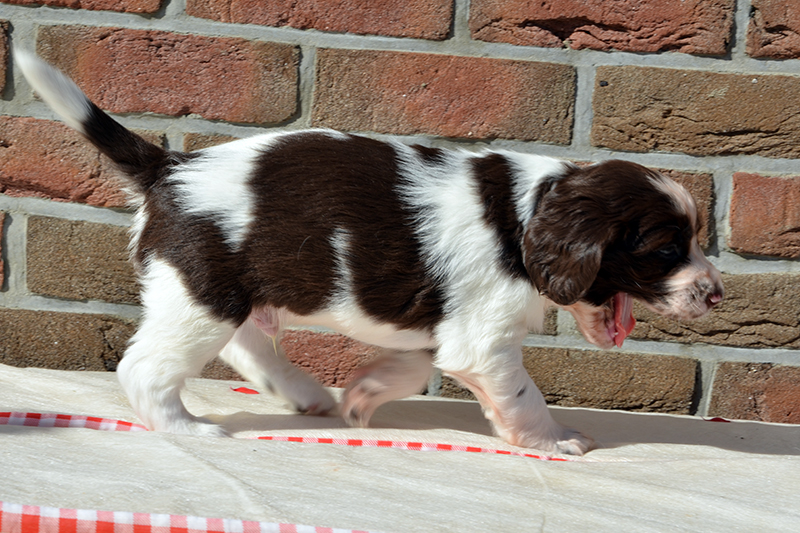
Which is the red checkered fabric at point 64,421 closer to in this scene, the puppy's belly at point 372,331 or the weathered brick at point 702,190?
the puppy's belly at point 372,331

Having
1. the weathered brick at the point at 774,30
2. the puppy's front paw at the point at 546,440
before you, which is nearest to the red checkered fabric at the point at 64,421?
the puppy's front paw at the point at 546,440

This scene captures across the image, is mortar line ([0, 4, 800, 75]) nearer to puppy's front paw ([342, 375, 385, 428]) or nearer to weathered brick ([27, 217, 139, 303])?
weathered brick ([27, 217, 139, 303])

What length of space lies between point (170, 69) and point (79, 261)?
0.68 metres

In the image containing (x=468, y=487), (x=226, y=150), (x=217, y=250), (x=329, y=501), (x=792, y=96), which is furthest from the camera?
(x=792, y=96)

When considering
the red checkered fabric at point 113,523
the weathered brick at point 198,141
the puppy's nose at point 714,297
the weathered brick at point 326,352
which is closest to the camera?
the red checkered fabric at point 113,523

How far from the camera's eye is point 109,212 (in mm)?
2418

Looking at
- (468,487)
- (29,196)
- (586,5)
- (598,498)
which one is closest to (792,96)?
(586,5)

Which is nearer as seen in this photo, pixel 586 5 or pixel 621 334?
pixel 621 334

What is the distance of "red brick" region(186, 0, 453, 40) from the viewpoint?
7.68 feet

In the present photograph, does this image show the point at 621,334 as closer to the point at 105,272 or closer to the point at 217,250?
the point at 217,250

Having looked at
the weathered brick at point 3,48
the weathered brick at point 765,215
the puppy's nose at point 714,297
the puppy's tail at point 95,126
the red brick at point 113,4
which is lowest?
the puppy's nose at point 714,297

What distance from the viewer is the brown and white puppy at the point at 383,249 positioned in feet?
5.85

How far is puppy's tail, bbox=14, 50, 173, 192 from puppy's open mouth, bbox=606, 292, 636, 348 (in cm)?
122

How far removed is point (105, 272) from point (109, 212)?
194 mm
